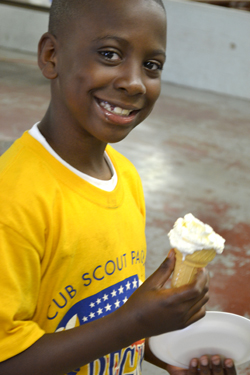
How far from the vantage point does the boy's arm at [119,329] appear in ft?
2.46

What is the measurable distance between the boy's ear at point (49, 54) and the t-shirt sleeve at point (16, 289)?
34cm

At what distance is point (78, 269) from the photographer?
84 centimetres

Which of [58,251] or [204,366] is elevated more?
[58,251]

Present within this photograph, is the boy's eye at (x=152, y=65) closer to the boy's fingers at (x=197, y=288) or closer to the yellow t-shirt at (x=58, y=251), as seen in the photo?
the yellow t-shirt at (x=58, y=251)

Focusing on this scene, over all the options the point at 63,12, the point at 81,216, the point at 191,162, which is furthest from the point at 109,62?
the point at 191,162

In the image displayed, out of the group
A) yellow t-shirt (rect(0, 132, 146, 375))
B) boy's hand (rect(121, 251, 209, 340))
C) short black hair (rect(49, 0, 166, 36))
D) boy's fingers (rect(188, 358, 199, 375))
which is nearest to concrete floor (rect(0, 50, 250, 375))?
boy's fingers (rect(188, 358, 199, 375))

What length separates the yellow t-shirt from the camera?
740 mm

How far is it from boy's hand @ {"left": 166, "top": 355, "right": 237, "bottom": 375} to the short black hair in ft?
2.61

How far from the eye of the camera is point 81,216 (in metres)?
0.84

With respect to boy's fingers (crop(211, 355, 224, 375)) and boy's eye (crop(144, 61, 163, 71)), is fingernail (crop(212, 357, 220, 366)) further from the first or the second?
boy's eye (crop(144, 61, 163, 71))

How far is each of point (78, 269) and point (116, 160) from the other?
1.12 feet

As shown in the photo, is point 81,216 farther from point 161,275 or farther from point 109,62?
point 109,62

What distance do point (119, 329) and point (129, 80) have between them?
44 centimetres

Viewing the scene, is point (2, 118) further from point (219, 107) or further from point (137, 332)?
point (137, 332)
